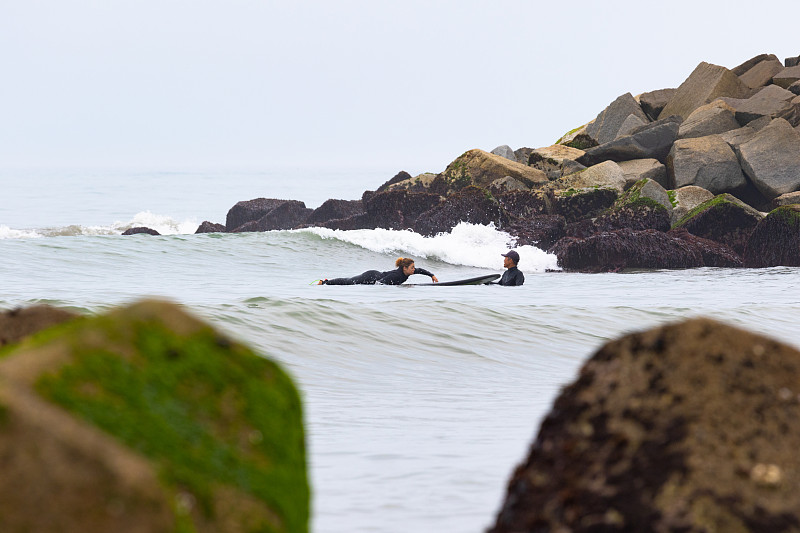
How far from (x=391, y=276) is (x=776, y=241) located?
444 inches

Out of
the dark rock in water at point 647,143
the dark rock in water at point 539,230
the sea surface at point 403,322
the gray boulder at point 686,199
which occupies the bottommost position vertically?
the sea surface at point 403,322

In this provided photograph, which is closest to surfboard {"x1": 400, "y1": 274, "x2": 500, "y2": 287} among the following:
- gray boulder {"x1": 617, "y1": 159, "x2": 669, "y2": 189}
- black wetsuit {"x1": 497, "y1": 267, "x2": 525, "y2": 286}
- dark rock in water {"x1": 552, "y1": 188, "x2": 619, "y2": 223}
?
black wetsuit {"x1": 497, "y1": 267, "x2": 525, "y2": 286}

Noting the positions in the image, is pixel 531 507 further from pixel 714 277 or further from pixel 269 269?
pixel 269 269

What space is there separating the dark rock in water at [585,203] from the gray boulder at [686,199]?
1869mm

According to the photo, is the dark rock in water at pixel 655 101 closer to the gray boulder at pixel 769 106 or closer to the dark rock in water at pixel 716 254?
the gray boulder at pixel 769 106

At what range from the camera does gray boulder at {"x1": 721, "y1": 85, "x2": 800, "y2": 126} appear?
29375mm

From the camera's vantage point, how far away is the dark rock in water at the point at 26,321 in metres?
3.01

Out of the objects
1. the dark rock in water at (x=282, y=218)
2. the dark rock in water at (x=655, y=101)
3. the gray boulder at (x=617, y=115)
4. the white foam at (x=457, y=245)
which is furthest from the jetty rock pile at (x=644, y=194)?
the dark rock in water at (x=655, y=101)

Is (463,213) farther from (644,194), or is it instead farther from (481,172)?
(644,194)

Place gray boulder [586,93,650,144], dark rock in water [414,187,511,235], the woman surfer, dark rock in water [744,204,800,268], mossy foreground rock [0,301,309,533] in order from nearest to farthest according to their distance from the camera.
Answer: mossy foreground rock [0,301,309,533] < the woman surfer < dark rock in water [744,204,800,268] < dark rock in water [414,187,511,235] < gray boulder [586,93,650,144]

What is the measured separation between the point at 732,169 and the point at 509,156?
12360 mm

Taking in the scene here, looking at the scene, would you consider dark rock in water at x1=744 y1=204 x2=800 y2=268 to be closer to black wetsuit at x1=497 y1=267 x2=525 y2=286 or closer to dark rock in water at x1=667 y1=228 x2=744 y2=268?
dark rock in water at x1=667 y1=228 x2=744 y2=268

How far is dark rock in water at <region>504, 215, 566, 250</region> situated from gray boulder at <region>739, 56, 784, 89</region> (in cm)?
1497

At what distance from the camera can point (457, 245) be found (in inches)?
1010
